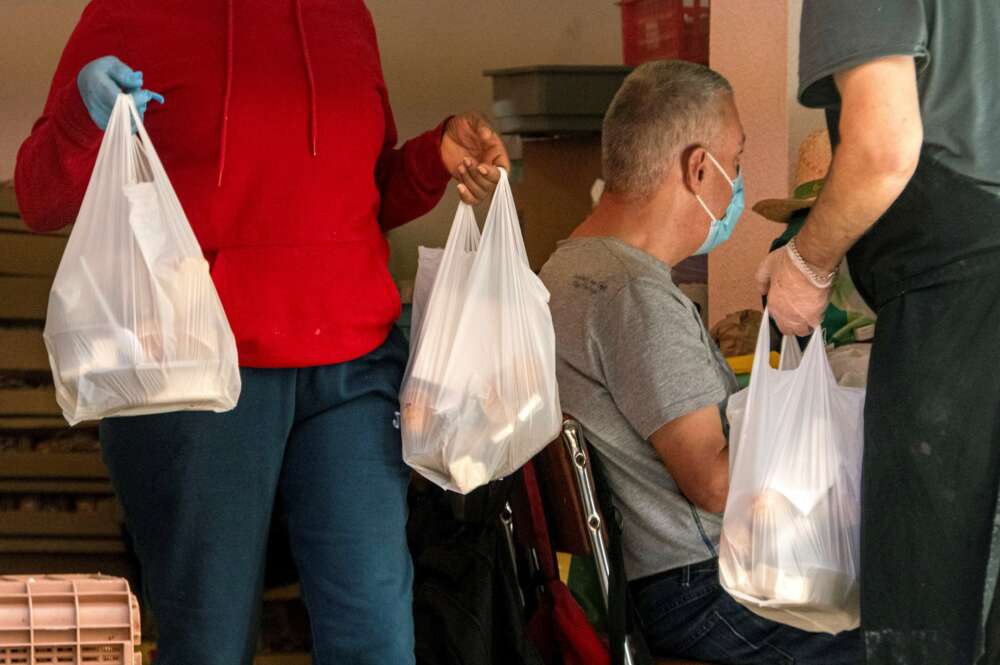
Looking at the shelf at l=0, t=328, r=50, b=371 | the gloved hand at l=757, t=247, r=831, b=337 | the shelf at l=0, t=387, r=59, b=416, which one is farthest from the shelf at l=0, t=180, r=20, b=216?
the gloved hand at l=757, t=247, r=831, b=337

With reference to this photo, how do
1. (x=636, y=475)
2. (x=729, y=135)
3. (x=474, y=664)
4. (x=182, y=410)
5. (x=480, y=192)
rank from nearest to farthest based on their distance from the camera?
(x=182, y=410) < (x=480, y=192) < (x=474, y=664) < (x=636, y=475) < (x=729, y=135)

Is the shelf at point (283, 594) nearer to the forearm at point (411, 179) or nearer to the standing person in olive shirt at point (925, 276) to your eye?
the forearm at point (411, 179)

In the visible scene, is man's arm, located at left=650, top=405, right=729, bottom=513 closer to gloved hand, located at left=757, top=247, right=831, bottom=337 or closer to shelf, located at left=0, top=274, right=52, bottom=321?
gloved hand, located at left=757, top=247, right=831, bottom=337

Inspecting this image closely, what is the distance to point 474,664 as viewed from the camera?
2.02 meters

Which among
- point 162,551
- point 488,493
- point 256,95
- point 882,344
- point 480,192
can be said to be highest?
point 256,95

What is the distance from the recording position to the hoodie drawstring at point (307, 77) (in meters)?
1.68

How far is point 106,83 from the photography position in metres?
1.53

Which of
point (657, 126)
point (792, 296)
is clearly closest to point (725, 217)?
point (657, 126)

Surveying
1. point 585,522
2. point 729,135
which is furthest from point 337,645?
point 729,135

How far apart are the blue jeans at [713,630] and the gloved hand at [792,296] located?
0.49 metres

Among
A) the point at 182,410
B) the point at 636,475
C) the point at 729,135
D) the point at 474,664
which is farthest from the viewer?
the point at 729,135

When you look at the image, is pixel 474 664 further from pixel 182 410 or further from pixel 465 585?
pixel 182 410

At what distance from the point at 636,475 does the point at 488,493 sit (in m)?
0.23

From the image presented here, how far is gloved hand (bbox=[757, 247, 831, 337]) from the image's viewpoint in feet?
5.68
